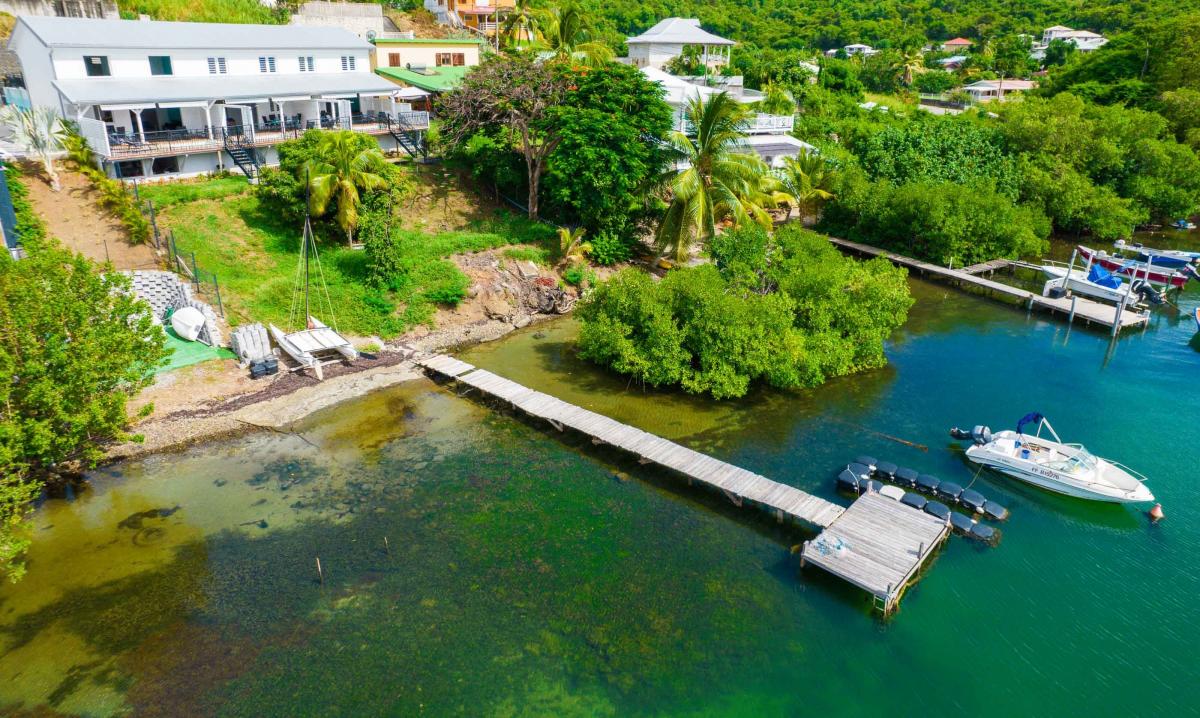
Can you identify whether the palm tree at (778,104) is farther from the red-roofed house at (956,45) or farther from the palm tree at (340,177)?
the red-roofed house at (956,45)

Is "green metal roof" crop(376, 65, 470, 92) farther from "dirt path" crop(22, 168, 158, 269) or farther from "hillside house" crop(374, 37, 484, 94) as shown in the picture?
"dirt path" crop(22, 168, 158, 269)

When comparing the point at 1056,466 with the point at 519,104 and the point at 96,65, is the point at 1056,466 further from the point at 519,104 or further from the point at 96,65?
the point at 96,65

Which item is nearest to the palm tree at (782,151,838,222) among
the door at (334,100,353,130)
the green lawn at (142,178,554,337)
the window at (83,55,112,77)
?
the green lawn at (142,178,554,337)

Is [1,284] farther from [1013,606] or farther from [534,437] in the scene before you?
[1013,606]

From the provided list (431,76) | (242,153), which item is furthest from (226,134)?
(431,76)

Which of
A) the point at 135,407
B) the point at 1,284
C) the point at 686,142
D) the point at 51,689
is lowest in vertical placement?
the point at 51,689

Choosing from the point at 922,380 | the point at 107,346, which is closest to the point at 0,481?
the point at 107,346

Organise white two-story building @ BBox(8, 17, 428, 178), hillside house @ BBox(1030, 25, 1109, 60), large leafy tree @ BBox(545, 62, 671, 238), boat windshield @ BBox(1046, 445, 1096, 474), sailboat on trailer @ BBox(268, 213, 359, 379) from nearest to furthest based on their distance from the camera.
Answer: boat windshield @ BBox(1046, 445, 1096, 474) < sailboat on trailer @ BBox(268, 213, 359, 379) < large leafy tree @ BBox(545, 62, 671, 238) < white two-story building @ BBox(8, 17, 428, 178) < hillside house @ BBox(1030, 25, 1109, 60)
